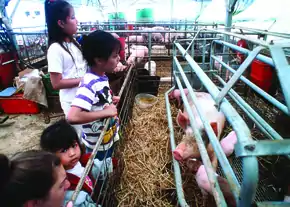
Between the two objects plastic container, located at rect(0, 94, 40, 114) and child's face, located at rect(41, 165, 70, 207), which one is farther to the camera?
plastic container, located at rect(0, 94, 40, 114)

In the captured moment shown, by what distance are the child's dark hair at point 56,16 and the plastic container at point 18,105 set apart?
272 cm

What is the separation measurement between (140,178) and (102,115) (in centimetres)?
107

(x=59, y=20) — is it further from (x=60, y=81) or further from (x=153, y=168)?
(x=153, y=168)

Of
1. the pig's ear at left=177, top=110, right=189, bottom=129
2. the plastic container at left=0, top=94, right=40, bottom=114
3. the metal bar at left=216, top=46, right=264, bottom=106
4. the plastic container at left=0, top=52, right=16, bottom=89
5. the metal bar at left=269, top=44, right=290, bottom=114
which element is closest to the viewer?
the metal bar at left=269, top=44, right=290, bottom=114

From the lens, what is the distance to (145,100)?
3564 mm

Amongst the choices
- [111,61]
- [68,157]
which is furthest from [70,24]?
[68,157]

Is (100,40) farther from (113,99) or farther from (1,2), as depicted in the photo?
(1,2)

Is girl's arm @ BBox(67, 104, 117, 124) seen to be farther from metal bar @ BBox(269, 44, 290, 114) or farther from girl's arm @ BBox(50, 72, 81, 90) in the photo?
metal bar @ BBox(269, 44, 290, 114)

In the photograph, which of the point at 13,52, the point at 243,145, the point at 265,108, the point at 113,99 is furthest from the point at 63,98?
the point at 13,52

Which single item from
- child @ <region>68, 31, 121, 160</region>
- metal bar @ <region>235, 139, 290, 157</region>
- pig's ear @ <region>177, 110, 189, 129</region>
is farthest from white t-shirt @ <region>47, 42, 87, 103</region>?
metal bar @ <region>235, 139, 290, 157</region>

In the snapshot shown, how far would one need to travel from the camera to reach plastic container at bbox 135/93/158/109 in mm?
3362

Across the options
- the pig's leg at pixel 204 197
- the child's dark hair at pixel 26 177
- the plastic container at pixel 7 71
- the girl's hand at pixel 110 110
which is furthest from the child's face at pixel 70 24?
the plastic container at pixel 7 71

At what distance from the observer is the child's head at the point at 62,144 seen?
47.1 inches

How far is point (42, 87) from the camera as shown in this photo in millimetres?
3646
